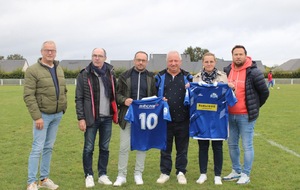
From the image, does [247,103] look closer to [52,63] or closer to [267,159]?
[267,159]

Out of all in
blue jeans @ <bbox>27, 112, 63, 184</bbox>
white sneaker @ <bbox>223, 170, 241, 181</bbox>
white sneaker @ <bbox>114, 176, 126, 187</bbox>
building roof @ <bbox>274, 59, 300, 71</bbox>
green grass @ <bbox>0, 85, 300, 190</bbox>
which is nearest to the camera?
blue jeans @ <bbox>27, 112, 63, 184</bbox>

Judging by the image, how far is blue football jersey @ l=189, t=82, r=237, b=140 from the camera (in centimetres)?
548

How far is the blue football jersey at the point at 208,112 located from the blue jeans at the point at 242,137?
0.77ft

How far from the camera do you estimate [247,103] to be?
545 centimetres

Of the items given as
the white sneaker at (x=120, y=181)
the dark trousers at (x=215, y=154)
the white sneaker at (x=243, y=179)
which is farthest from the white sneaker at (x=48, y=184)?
the white sneaker at (x=243, y=179)

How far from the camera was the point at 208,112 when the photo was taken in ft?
18.2

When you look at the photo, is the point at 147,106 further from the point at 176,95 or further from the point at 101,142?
the point at 101,142

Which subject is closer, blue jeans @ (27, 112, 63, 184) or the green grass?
blue jeans @ (27, 112, 63, 184)

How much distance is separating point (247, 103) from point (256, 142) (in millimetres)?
3775

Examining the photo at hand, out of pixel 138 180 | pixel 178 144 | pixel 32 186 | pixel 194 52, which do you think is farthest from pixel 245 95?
pixel 194 52

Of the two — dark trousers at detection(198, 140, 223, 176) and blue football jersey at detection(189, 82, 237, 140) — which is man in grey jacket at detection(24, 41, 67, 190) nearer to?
blue football jersey at detection(189, 82, 237, 140)

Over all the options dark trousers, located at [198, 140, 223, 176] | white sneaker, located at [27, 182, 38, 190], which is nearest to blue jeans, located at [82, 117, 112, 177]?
white sneaker, located at [27, 182, 38, 190]

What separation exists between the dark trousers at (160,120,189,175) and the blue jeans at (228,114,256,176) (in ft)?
2.57

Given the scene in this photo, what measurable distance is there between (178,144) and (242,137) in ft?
3.60
